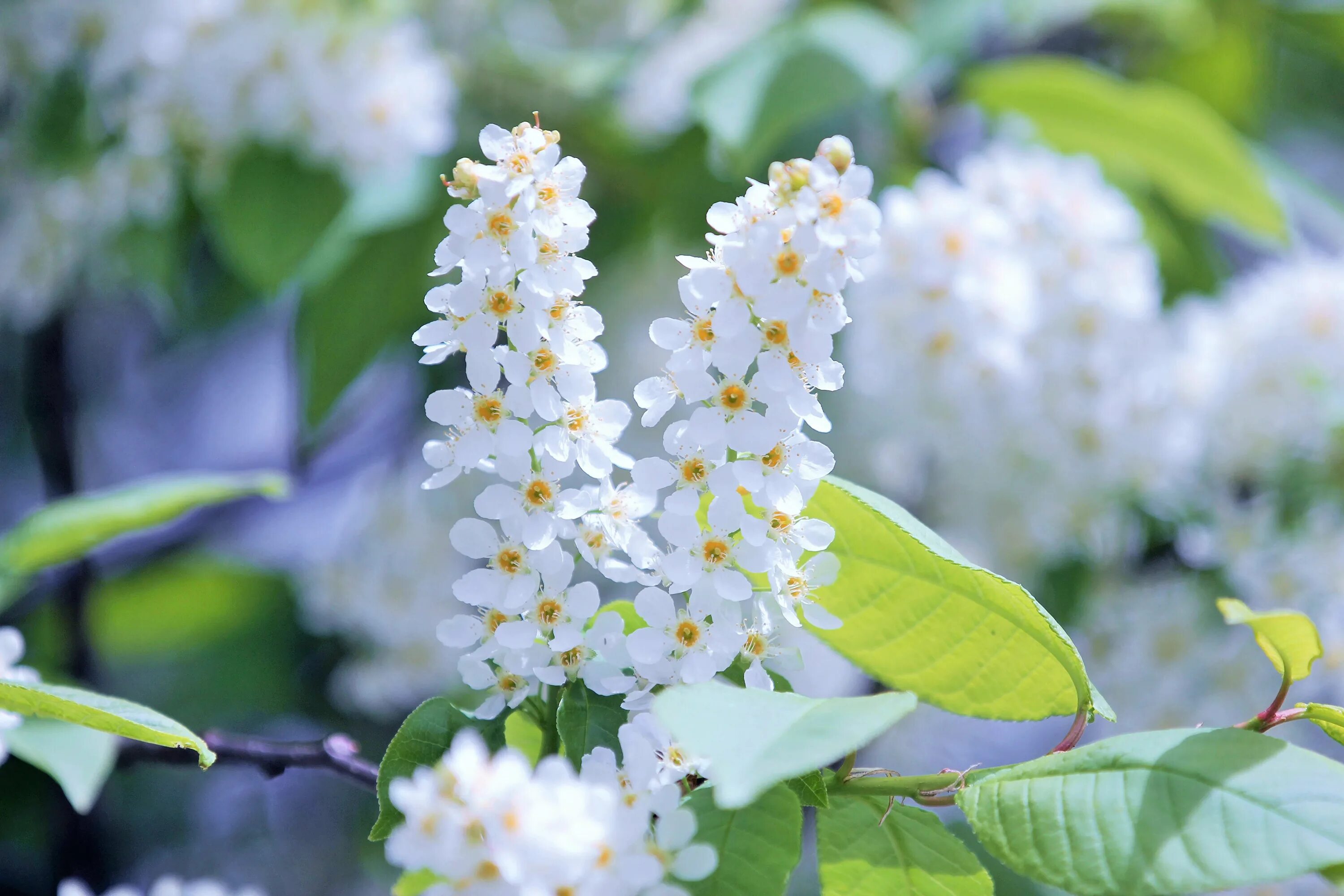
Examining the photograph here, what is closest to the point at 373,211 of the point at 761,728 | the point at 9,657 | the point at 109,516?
the point at 109,516

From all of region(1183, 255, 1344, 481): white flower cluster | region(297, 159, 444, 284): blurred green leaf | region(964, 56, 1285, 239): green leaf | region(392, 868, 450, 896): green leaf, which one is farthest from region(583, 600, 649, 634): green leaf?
region(964, 56, 1285, 239): green leaf

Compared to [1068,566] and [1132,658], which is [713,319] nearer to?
[1132,658]

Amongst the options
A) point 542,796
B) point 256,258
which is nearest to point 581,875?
point 542,796

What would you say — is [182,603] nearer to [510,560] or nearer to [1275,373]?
[510,560]

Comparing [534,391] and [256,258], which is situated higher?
[534,391]

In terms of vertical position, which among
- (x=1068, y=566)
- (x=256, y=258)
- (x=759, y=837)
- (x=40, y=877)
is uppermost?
(x=759, y=837)

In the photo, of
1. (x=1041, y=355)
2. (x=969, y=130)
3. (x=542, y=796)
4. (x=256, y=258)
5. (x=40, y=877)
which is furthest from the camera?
(x=969, y=130)

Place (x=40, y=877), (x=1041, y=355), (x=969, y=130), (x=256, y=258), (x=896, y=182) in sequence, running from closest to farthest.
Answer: (x=256, y=258)
(x=1041, y=355)
(x=40, y=877)
(x=896, y=182)
(x=969, y=130)

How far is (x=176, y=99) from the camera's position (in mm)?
1345

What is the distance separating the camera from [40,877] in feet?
5.08

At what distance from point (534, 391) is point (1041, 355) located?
1.03 meters

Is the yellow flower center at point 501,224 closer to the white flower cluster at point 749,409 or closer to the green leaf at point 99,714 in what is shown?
the white flower cluster at point 749,409

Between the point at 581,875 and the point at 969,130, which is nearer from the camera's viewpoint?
the point at 581,875

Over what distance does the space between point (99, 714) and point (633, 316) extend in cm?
139
